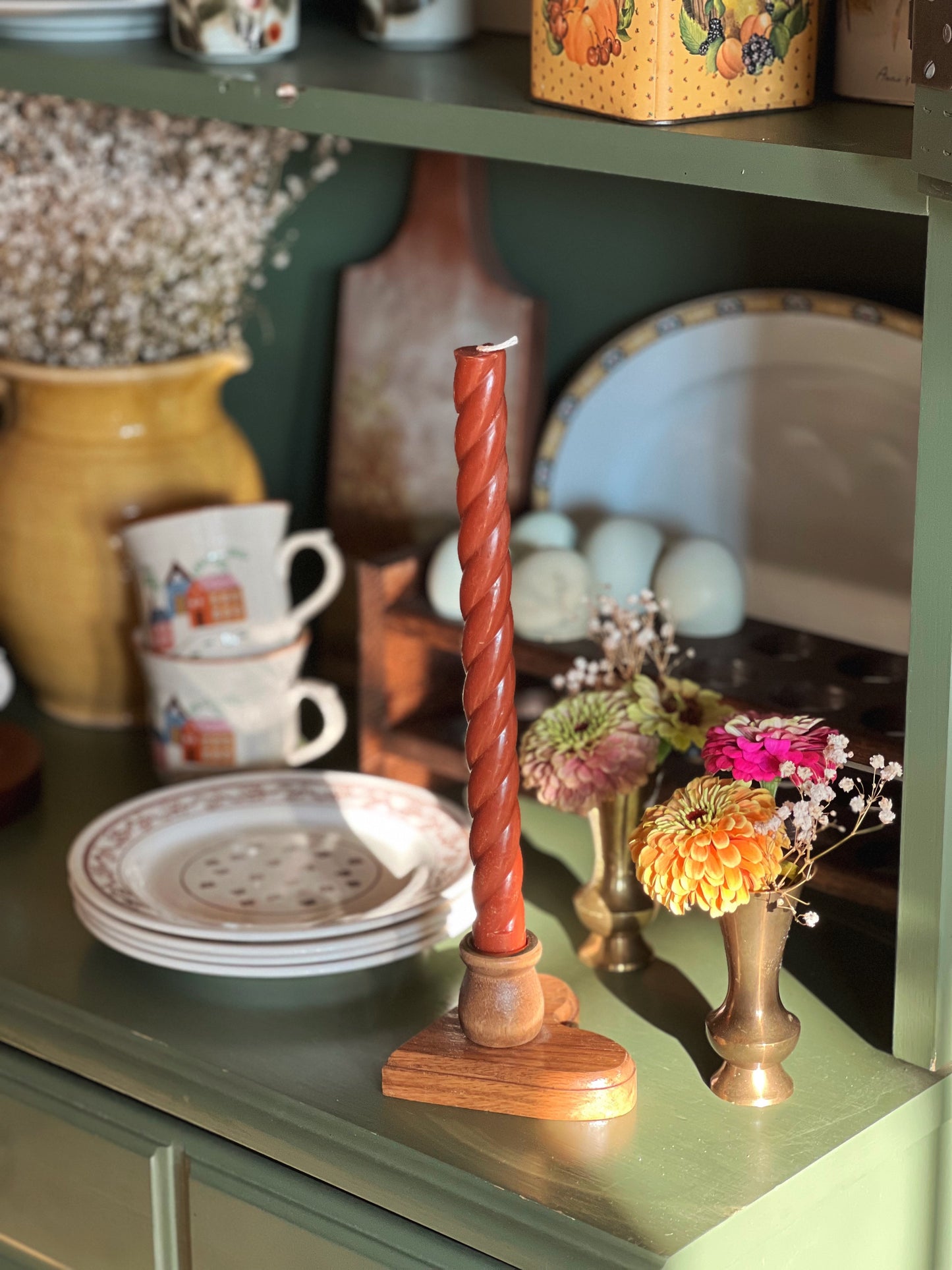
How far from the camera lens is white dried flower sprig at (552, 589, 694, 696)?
1.04 m

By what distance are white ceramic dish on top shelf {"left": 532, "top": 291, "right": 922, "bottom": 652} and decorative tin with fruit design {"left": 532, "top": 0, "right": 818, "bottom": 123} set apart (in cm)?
24

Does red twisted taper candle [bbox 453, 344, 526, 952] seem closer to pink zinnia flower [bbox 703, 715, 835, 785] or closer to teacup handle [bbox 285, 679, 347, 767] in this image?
pink zinnia flower [bbox 703, 715, 835, 785]

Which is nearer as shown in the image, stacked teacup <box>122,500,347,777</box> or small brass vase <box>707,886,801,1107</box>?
small brass vase <box>707,886,801,1107</box>

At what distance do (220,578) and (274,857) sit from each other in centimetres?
25

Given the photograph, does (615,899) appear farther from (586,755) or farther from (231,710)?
(231,710)

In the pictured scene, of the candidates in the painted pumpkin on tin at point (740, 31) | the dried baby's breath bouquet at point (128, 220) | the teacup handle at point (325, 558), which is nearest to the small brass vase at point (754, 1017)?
the painted pumpkin on tin at point (740, 31)

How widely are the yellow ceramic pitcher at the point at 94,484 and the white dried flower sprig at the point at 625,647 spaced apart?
0.40 metres

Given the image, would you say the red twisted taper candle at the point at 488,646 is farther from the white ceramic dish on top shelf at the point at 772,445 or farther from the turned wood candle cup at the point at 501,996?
the white ceramic dish on top shelf at the point at 772,445

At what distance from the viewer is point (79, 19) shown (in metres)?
1.21

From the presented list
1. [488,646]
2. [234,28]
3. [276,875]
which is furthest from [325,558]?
[488,646]

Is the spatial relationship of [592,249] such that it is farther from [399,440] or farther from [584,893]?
[584,893]

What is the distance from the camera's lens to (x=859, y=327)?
44.6 inches

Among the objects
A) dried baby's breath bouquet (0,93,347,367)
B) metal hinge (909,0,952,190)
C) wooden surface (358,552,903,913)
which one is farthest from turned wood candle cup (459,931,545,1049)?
dried baby's breath bouquet (0,93,347,367)

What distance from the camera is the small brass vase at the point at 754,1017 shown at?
88 cm
